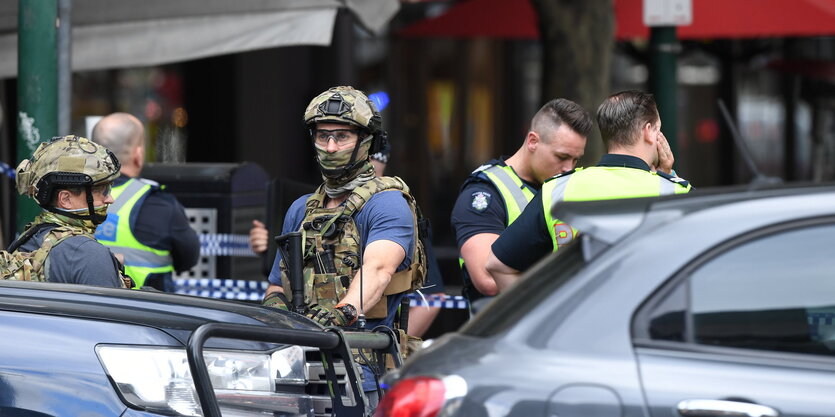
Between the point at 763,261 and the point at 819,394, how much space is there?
1.10ft

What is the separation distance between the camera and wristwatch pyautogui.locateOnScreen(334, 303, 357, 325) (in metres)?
4.47

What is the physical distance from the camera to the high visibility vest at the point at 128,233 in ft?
20.4

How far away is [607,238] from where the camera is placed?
121 inches

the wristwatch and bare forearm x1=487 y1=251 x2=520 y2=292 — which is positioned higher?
bare forearm x1=487 y1=251 x2=520 y2=292

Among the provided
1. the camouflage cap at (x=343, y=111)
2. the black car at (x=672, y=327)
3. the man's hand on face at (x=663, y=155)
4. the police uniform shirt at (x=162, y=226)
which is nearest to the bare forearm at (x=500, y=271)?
the camouflage cap at (x=343, y=111)

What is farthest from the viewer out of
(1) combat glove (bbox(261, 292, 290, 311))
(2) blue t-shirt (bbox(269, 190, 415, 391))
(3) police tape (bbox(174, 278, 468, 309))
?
(3) police tape (bbox(174, 278, 468, 309))

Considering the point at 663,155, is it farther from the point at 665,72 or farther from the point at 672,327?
the point at 665,72

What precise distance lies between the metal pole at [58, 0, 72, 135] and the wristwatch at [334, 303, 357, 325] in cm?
237

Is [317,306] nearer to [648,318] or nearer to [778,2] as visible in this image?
[648,318]

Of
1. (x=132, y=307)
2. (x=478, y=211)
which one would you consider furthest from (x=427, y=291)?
(x=132, y=307)

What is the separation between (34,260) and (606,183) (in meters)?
2.07

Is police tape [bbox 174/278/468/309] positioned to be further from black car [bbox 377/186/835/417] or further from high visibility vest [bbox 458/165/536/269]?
black car [bbox 377/186/835/417]

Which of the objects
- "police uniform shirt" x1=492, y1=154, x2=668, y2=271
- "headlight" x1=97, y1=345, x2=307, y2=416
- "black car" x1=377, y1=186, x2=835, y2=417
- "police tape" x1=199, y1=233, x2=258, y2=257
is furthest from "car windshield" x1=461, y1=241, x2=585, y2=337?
"police tape" x1=199, y1=233, x2=258, y2=257

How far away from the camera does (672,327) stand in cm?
300
